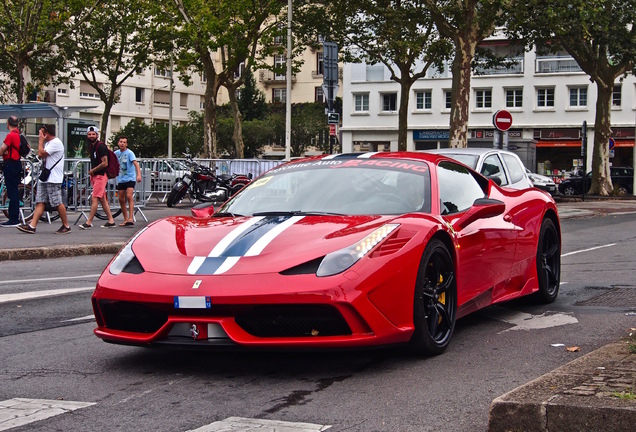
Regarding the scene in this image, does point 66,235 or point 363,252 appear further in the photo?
point 66,235

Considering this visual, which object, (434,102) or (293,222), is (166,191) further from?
(434,102)

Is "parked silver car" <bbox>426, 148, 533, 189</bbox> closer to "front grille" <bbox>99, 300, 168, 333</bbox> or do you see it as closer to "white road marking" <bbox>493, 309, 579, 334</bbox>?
"white road marking" <bbox>493, 309, 579, 334</bbox>

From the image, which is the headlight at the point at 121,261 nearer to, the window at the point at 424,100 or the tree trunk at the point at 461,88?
the tree trunk at the point at 461,88

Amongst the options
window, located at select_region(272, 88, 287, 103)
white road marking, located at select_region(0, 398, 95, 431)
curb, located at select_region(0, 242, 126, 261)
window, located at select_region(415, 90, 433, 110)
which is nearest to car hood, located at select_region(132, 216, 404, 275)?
white road marking, located at select_region(0, 398, 95, 431)

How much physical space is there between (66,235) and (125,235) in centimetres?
105

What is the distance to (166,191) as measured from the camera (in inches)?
1097

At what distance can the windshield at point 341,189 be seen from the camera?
21.0ft

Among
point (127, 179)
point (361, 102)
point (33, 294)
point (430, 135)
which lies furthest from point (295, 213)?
point (361, 102)

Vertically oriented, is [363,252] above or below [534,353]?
above

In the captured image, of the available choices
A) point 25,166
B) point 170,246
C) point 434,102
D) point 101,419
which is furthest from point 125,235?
point 434,102

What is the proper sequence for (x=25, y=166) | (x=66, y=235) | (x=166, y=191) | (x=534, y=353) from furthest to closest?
(x=166, y=191) → (x=25, y=166) → (x=66, y=235) → (x=534, y=353)

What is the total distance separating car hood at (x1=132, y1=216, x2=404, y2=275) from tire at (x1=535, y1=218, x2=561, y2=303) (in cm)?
265

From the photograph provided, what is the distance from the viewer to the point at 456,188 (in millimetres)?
7070

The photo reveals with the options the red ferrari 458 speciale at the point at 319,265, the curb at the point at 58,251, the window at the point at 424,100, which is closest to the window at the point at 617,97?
the window at the point at 424,100
